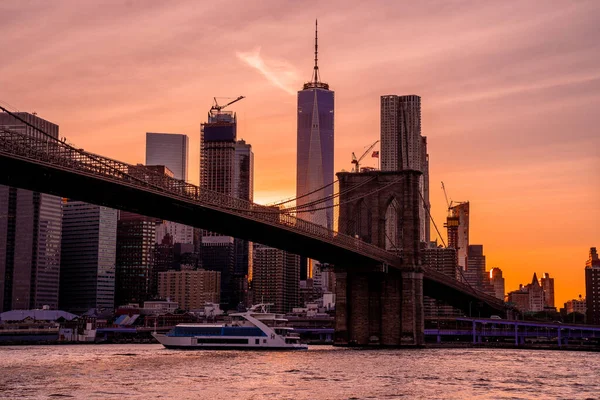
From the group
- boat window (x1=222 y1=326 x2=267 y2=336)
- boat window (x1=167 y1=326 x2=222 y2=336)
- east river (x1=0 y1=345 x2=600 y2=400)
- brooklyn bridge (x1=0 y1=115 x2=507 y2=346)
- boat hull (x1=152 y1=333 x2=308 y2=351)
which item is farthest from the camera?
boat window (x1=167 y1=326 x2=222 y2=336)

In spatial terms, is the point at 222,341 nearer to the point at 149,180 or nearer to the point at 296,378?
the point at 149,180

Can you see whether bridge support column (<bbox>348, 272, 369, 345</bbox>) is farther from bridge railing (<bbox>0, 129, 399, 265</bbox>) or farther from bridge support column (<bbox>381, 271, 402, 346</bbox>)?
bridge railing (<bbox>0, 129, 399, 265</bbox>)

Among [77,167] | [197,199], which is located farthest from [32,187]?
[197,199]

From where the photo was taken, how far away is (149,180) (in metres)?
63.3

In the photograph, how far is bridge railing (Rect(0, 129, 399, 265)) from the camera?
5590 centimetres

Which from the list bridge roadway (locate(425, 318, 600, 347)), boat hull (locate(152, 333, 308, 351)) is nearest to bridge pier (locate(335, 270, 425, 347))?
boat hull (locate(152, 333, 308, 351))

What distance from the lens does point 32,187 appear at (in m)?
60.9

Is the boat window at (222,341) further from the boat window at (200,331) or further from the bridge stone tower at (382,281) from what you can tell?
the bridge stone tower at (382,281)

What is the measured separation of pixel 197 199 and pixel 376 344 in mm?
24405

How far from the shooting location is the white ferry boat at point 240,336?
3206 inches

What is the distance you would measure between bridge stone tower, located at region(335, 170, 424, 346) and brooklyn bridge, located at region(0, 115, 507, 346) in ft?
0.26

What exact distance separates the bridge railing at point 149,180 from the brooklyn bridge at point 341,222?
0.09 metres

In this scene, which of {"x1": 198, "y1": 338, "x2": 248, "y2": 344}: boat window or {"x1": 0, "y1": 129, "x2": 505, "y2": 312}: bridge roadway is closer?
{"x1": 0, "y1": 129, "x2": 505, "y2": 312}: bridge roadway

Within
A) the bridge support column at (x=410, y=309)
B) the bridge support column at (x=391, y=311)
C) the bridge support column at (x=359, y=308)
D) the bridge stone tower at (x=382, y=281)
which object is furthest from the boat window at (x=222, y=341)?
the bridge support column at (x=410, y=309)
